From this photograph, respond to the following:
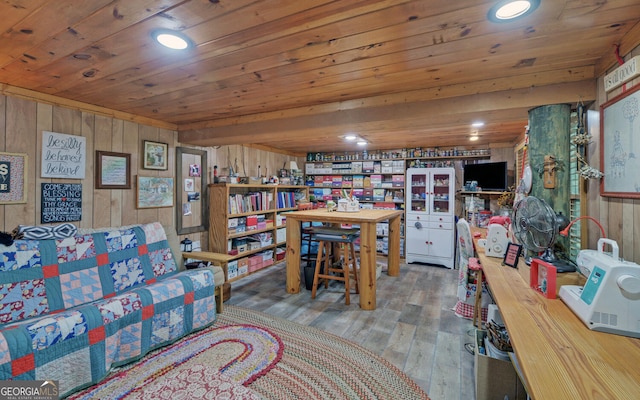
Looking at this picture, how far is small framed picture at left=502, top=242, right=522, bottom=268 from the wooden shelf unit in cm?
256

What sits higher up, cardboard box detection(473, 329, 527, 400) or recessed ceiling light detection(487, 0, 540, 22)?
recessed ceiling light detection(487, 0, 540, 22)

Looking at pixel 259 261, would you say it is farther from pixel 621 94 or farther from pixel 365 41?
pixel 621 94

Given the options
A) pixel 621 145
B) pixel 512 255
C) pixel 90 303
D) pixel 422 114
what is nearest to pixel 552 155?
pixel 621 145

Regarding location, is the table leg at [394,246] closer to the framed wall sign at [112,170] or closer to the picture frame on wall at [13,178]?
the framed wall sign at [112,170]

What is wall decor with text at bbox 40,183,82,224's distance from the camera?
7.75 feet

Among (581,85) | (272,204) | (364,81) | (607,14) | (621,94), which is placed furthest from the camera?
(272,204)

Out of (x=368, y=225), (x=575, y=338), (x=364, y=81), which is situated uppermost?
(x=364, y=81)

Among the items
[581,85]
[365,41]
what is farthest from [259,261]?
[581,85]

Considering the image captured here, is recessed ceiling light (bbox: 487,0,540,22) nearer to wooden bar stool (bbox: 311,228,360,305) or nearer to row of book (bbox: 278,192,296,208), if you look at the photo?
wooden bar stool (bbox: 311,228,360,305)

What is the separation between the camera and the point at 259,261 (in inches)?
170

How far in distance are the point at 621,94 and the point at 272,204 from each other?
13.4ft

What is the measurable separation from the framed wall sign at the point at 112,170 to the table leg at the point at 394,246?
3.32 metres

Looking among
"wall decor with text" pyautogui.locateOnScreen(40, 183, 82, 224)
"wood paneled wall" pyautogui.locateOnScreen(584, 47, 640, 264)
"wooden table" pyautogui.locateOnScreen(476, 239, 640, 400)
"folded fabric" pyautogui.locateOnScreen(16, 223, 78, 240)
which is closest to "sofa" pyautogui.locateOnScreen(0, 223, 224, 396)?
"folded fabric" pyautogui.locateOnScreen(16, 223, 78, 240)

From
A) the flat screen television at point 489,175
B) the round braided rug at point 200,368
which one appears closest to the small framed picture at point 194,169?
the round braided rug at point 200,368
